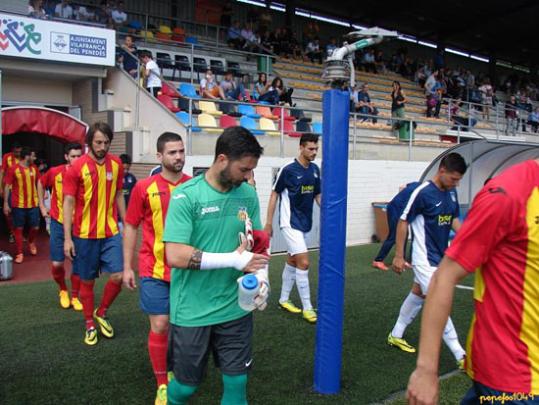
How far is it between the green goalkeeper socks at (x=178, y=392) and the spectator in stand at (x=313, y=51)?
67.9 ft

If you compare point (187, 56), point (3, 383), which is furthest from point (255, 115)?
point (3, 383)

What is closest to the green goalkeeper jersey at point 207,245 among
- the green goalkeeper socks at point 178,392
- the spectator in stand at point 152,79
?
the green goalkeeper socks at point 178,392

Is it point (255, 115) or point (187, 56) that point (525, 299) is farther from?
point (187, 56)

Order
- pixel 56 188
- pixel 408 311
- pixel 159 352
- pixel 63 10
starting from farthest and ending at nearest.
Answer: pixel 63 10
pixel 56 188
pixel 408 311
pixel 159 352

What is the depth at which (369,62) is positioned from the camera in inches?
941

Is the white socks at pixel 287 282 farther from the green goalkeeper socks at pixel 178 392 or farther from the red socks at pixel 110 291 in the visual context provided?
the green goalkeeper socks at pixel 178 392

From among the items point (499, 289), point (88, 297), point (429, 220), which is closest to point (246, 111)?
point (88, 297)

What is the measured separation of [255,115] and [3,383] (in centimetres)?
977

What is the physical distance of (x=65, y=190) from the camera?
511cm

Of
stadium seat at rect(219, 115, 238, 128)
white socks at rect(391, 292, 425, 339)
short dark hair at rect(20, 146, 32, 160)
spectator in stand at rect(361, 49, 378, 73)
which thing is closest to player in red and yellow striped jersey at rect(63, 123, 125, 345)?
white socks at rect(391, 292, 425, 339)

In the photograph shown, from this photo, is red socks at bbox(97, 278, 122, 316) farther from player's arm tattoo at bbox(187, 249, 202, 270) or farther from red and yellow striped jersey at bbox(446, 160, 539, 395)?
red and yellow striped jersey at bbox(446, 160, 539, 395)

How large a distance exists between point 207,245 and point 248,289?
382 millimetres

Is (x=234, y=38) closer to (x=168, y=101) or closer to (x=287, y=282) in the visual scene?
(x=168, y=101)

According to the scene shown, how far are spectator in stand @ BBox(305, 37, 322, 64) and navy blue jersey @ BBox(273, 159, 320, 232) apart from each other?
17025 mm
